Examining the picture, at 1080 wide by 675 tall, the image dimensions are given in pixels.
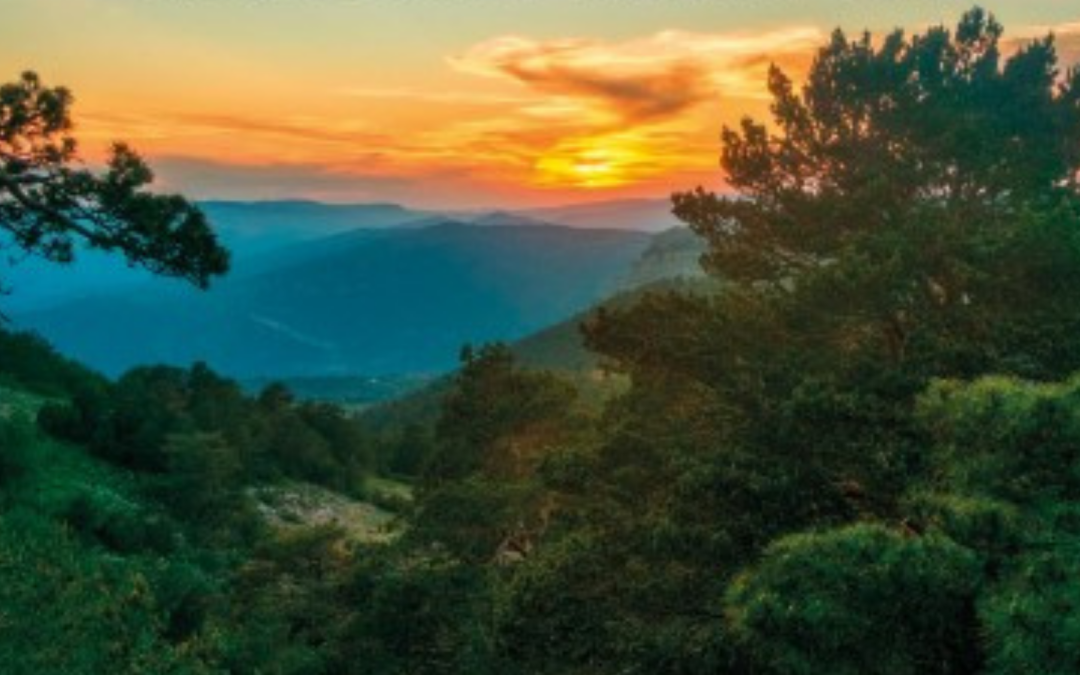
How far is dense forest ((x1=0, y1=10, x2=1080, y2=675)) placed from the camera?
13.8 m

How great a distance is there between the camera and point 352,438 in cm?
7581

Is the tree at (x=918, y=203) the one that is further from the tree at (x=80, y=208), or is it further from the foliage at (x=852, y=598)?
the tree at (x=80, y=208)

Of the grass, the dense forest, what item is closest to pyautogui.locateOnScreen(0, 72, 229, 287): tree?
the dense forest

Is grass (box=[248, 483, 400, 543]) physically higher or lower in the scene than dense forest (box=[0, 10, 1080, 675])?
lower

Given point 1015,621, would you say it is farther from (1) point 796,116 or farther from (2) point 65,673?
(1) point 796,116

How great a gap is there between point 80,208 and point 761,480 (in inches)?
467

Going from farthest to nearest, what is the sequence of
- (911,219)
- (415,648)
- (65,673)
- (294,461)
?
(294,461) < (415,648) < (911,219) < (65,673)

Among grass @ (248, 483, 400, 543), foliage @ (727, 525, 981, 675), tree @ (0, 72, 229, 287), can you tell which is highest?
tree @ (0, 72, 229, 287)

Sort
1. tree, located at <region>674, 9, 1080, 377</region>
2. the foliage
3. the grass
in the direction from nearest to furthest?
1. the foliage
2. tree, located at <region>674, 9, 1080, 377</region>
3. the grass

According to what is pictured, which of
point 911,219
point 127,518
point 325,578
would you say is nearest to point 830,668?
point 911,219

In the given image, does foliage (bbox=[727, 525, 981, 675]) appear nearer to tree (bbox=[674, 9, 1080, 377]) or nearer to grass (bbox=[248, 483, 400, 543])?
tree (bbox=[674, 9, 1080, 377])

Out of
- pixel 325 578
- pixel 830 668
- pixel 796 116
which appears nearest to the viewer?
pixel 830 668

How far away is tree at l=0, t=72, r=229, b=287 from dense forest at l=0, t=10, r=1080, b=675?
57 cm

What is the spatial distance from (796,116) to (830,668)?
22935mm
